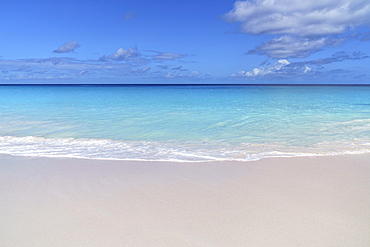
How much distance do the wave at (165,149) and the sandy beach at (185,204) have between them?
53cm

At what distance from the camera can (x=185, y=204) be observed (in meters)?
3.53

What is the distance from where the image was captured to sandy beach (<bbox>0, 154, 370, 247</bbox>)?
2.80 m

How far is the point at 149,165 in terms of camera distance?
523 centimetres

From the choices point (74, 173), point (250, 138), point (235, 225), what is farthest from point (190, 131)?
point (235, 225)

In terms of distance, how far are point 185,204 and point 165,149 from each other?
10.1ft

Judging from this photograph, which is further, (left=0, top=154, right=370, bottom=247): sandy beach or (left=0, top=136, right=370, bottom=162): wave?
(left=0, top=136, right=370, bottom=162): wave

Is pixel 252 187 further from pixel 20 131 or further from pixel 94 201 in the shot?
pixel 20 131

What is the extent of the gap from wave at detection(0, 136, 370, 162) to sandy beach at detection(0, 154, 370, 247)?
Answer: 533 mm

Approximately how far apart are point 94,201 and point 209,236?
5.45ft

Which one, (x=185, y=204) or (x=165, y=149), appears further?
(x=165, y=149)

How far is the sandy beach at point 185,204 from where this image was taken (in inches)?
110

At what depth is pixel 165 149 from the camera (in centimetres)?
653

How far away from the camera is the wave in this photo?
588 cm

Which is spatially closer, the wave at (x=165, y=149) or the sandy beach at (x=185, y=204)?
the sandy beach at (x=185, y=204)
